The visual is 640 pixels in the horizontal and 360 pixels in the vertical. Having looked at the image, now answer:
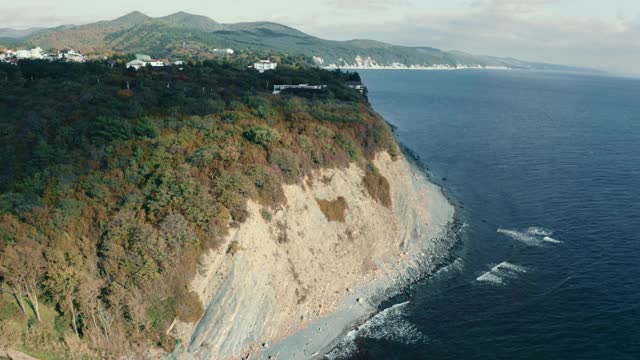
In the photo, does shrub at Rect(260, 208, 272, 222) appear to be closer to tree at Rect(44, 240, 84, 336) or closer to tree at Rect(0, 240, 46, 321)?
tree at Rect(44, 240, 84, 336)

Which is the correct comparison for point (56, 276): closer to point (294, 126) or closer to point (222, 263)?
point (222, 263)

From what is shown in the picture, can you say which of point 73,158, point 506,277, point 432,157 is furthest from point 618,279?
point 73,158

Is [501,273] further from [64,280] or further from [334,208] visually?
[64,280]

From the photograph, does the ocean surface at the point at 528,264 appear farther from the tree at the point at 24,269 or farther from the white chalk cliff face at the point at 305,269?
the tree at the point at 24,269

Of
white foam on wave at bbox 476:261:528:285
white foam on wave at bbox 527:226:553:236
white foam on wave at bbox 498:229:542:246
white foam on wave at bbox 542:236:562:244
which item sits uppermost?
white foam on wave at bbox 527:226:553:236

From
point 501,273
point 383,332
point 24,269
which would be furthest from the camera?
point 501,273

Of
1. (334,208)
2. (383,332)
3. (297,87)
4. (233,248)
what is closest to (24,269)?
(233,248)

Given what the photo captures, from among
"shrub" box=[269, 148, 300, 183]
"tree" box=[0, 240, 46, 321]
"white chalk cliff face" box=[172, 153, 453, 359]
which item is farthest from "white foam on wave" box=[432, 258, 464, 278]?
"tree" box=[0, 240, 46, 321]
